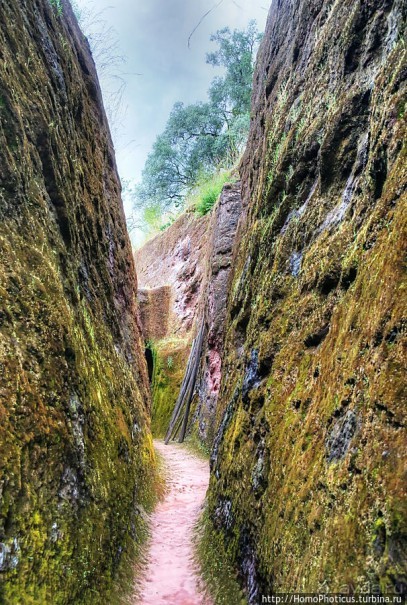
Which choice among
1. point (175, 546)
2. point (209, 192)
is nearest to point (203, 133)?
point (209, 192)

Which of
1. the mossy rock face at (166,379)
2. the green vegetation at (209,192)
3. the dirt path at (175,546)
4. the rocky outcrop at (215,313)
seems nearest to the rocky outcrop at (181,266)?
the green vegetation at (209,192)

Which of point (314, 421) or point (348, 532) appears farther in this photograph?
point (314, 421)

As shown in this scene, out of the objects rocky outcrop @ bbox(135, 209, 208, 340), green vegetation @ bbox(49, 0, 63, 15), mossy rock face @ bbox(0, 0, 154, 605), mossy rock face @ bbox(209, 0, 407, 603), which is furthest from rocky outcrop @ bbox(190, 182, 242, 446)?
green vegetation @ bbox(49, 0, 63, 15)

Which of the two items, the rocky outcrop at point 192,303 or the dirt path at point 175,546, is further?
the rocky outcrop at point 192,303

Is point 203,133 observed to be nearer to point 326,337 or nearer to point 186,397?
point 186,397

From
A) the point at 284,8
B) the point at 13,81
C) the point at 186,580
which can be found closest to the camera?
the point at 13,81

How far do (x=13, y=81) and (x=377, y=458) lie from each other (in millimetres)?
3681

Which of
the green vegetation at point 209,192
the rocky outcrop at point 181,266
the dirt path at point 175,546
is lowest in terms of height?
the dirt path at point 175,546

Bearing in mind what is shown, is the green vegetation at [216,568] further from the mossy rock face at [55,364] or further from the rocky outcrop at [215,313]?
the rocky outcrop at [215,313]

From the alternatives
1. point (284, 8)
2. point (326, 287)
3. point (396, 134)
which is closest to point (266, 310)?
point (326, 287)

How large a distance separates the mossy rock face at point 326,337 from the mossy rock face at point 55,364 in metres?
1.07

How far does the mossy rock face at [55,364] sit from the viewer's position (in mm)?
2232

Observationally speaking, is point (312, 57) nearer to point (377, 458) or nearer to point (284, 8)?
point (284, 8)

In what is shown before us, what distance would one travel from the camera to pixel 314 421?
7.76 ft
